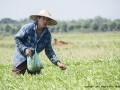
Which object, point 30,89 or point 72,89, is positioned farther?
point 30,89

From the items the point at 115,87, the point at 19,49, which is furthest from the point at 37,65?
the point at 115,87

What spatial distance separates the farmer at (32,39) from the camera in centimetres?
463

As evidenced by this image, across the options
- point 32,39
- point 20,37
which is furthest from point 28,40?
point 20,37

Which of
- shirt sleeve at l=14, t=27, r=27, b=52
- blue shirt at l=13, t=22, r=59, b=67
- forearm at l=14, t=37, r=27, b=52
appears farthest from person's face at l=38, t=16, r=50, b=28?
forearm at l=14, t=37, r=27, b=52

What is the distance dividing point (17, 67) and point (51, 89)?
66.7 inches

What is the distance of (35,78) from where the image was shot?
14.5 ft

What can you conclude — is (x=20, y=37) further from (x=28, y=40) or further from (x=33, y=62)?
(x=33, y=62)

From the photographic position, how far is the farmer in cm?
463

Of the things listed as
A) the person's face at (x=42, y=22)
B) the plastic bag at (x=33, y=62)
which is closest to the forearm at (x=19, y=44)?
the plastic bag at (x=33, y=62)

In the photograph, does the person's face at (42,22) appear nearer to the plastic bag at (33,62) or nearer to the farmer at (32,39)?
the farmer at (32,39)

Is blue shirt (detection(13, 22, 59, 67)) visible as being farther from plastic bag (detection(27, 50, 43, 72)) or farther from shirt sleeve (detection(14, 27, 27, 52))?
plastic bag (detection(27, 50, 43, 72))

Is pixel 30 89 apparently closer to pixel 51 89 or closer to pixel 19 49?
pixel 51 89

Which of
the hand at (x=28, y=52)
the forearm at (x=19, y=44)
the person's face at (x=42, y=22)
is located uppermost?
the person's face at (x=42, y=22)

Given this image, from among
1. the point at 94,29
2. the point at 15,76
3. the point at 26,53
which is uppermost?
the point at 26,53
